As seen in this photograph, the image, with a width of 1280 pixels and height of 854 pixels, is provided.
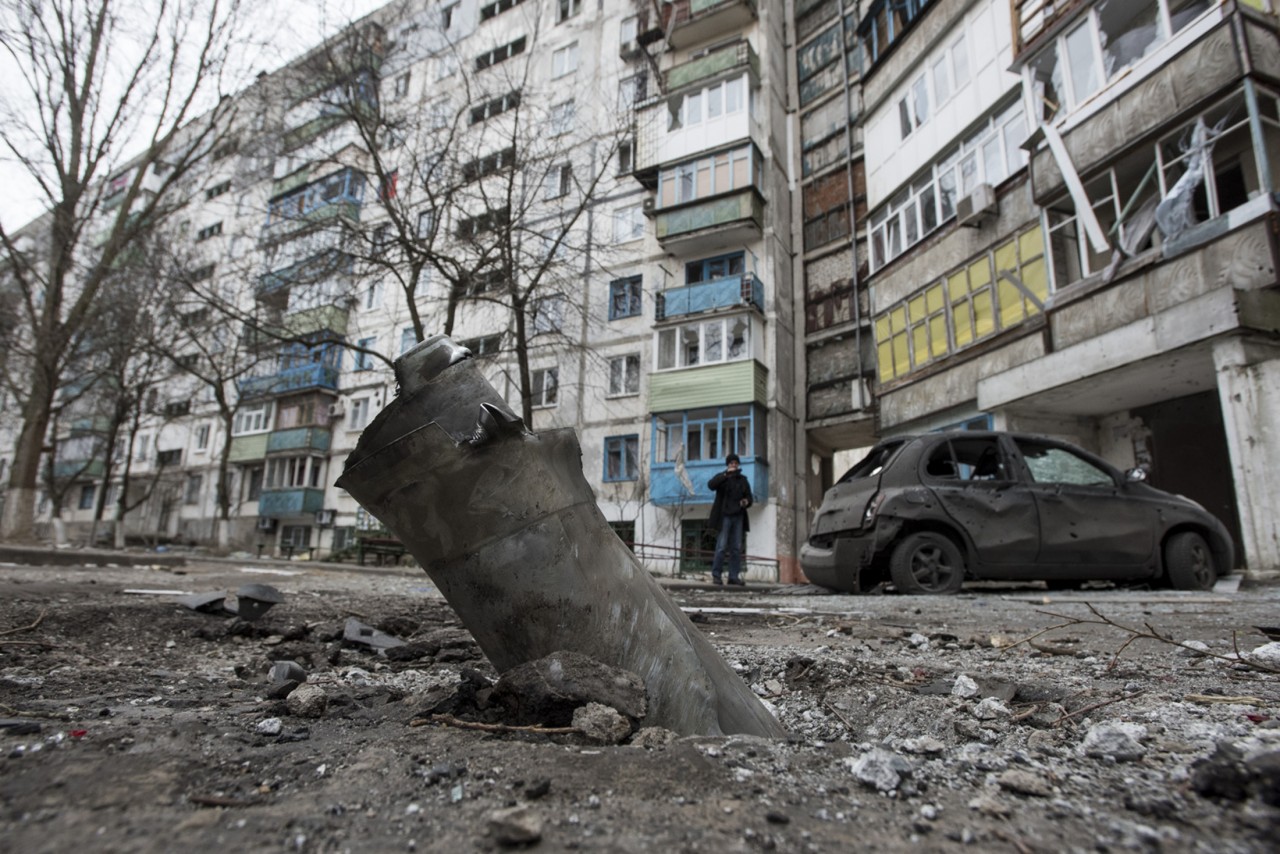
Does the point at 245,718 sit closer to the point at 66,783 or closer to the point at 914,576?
the point at 66,783

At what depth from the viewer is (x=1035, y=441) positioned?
22.6 ft

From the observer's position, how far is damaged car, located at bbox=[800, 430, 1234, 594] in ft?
20.9

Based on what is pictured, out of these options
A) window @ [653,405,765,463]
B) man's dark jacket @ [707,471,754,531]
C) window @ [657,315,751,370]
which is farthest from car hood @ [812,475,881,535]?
window @ [657,315,751,370]

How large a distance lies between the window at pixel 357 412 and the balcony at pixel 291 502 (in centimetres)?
317

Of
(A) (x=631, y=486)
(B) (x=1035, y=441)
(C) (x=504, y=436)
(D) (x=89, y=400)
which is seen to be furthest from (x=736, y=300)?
(D) (x=89, y=400)

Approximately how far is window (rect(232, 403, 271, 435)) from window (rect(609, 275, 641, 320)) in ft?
61.6

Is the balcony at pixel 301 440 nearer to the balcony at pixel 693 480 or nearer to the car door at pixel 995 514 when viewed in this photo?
the balcony at pixel 693 480

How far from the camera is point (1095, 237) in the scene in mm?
11039

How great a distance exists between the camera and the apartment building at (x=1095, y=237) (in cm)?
895

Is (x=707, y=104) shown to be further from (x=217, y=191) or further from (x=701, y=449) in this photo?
(x=217, y=191)

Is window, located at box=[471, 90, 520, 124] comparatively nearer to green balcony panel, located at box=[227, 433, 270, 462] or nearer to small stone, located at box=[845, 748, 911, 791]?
small stone, located at box=[845, 748, 911, 791]

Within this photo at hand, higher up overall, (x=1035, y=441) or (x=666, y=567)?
(x=1035, y=441)

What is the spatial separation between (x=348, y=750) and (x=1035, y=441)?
23.6ft

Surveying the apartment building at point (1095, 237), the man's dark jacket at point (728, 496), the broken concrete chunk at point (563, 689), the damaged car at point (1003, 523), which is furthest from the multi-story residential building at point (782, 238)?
the broken concrete chunk at point (563, 689)
